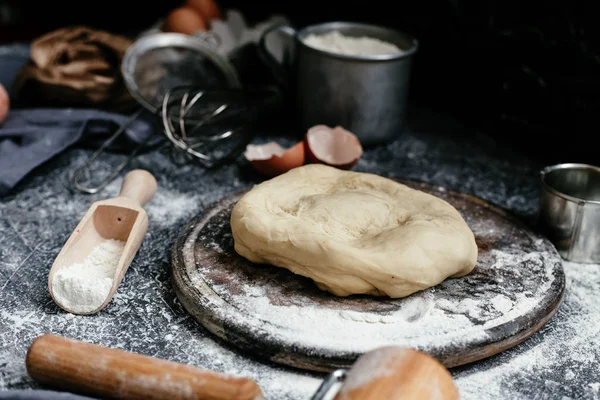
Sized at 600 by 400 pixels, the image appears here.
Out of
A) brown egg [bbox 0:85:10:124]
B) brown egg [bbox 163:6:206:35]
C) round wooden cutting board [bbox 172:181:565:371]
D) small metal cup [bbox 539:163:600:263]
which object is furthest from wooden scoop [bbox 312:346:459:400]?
brown egg [bbox 163:6:206:35]

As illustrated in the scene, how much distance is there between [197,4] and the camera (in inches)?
82.5

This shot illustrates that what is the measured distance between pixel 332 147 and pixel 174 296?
1.93 ft

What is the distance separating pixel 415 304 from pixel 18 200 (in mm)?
950

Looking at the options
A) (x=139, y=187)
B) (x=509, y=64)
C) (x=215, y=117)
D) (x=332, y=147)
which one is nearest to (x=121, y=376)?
(x=139, y=187)

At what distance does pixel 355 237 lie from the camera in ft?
3.60

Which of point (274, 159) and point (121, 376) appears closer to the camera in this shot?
point (121, 376)

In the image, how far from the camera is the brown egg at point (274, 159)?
1464 mm

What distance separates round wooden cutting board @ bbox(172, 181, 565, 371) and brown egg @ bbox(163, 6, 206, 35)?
0.98m

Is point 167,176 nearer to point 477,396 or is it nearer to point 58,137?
point 58,137

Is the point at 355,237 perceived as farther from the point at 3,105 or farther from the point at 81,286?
the point at 3,105

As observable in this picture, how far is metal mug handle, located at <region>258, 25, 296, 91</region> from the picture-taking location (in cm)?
175

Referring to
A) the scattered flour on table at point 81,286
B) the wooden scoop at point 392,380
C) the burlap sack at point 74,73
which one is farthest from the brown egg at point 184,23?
the wooden scoop at point 392,380

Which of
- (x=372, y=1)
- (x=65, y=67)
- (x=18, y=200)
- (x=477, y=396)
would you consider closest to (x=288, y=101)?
(x=372, y=1)

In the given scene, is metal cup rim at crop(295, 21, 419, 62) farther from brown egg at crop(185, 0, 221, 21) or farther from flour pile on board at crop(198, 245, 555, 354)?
flour pile on board at crop(198, 245, 555, 354)
